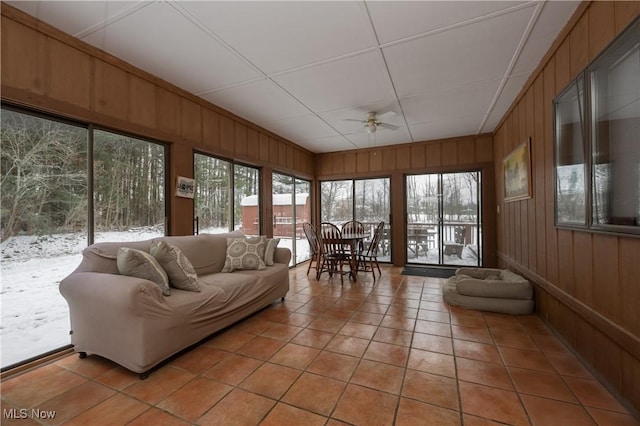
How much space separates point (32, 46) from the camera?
78.1 inches

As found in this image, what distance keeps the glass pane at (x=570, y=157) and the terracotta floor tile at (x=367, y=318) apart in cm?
185

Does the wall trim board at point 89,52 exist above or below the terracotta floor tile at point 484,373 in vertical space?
above

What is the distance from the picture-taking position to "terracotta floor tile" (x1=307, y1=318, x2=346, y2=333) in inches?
102

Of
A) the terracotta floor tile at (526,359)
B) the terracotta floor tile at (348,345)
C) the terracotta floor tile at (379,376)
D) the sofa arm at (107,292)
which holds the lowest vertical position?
the terracotta floor tile at (526,359)

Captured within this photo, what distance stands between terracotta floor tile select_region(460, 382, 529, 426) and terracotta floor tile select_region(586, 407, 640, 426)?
14.1 inches

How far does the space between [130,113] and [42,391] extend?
2.31 meters

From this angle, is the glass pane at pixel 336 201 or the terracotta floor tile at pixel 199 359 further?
the glass pane at pixel 336 201

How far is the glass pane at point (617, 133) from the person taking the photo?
1431 millimetres

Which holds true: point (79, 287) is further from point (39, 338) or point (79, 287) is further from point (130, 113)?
point (130, 113)

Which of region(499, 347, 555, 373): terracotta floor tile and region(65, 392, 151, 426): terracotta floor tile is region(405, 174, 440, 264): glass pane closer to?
region(499, 347, 555, 373): terracotta floor tile

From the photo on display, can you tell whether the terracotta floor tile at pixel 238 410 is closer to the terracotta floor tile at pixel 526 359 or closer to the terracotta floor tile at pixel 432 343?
the terracotta floor tile at pixel 432 343

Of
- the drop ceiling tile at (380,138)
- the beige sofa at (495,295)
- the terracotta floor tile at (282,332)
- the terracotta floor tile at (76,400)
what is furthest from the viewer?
the drop ceiling tile at (380,138)

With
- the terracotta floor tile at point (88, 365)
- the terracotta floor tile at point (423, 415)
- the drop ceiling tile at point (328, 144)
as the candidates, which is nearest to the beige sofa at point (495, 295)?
the terracotta floor tile at point (423, 415)

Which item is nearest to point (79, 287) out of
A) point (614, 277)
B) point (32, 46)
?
point (32, 46)
